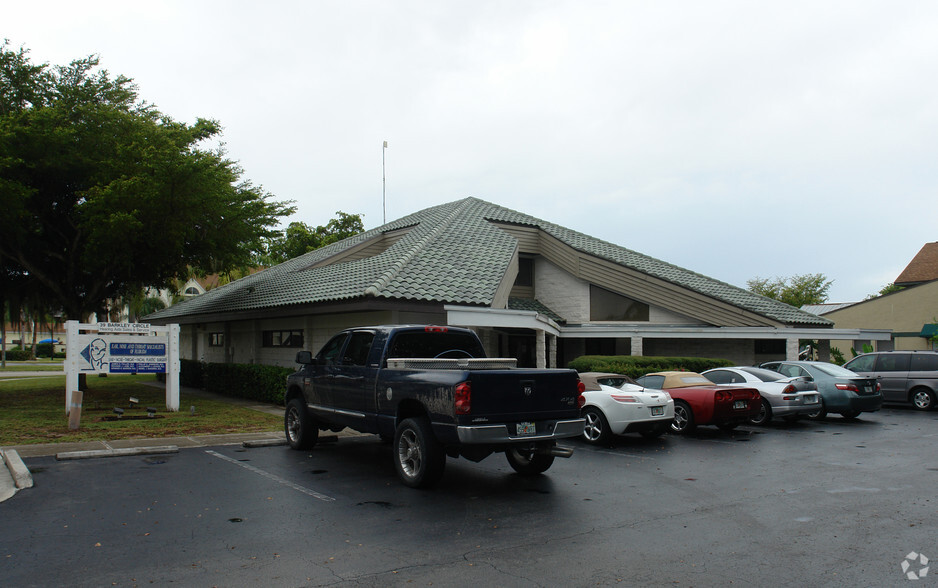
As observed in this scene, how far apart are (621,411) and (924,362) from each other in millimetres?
12275

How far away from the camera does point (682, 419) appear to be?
1370 cm

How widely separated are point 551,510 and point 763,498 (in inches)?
105

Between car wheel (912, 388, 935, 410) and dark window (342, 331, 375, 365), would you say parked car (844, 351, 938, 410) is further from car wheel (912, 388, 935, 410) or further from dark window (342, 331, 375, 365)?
dark window (342, 331, 375, 365)

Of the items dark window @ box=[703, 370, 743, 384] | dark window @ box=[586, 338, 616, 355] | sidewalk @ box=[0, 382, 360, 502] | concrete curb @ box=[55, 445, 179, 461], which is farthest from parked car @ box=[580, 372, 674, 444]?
dark window @ box=[586, 338, 616, 355]

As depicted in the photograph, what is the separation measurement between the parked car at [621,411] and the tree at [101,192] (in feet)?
40.8

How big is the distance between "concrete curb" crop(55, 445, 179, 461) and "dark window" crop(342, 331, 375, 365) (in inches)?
138

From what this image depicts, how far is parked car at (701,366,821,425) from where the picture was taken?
14883mm

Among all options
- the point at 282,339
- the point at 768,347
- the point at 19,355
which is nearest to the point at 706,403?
the point at 768,347

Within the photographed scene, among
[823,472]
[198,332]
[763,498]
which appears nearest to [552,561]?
[763,498]

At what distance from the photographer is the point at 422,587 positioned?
15.9 feet

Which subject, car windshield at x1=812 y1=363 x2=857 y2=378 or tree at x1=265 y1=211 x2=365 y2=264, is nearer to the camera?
car windshield at x1=812 y1=363 x2=857 y2=378

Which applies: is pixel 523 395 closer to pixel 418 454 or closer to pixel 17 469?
pixel 418 454

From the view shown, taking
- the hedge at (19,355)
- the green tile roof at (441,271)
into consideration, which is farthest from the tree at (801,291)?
the hedge at (19,355)

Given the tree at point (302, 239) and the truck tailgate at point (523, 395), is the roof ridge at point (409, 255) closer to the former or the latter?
the truck tailgate at point (523, 395)
